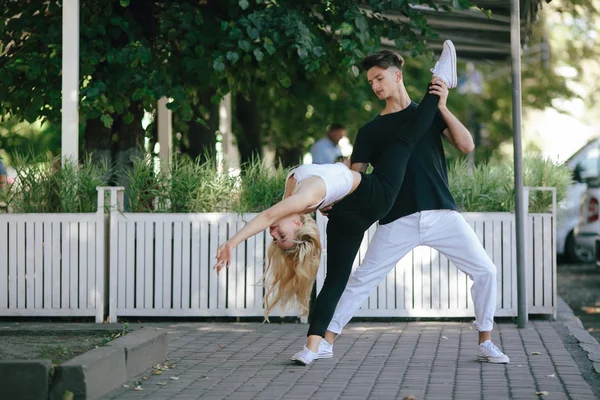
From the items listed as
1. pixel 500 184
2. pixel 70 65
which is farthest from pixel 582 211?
pixel 70 65

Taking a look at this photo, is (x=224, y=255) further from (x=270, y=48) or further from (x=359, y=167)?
(x=270, y=48)

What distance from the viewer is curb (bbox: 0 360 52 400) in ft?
19.3

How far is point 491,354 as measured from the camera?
23.9 feet

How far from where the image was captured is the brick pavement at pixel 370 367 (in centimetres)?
627

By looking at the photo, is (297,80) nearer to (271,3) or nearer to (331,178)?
(271,3)

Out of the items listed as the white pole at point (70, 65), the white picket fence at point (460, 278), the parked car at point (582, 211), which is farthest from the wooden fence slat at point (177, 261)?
the parked car at point (582, 211)

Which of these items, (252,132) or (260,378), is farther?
(252,132)

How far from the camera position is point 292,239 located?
23.3 ft

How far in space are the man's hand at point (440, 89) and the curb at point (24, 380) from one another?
310 cm

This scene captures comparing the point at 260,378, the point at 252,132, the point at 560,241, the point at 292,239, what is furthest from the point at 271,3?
the point at 560,241

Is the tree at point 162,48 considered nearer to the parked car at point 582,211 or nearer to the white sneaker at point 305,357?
the white sneaker at point 305,357

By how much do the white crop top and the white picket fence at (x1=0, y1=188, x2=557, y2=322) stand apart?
A: 3.00 metres

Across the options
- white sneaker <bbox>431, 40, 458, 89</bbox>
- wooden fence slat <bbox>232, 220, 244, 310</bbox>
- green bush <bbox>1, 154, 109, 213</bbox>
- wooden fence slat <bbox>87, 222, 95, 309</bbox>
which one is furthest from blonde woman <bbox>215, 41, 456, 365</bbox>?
green bush <bbox>1, 154, 109, 213</bbox>

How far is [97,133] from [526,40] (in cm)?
685
